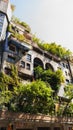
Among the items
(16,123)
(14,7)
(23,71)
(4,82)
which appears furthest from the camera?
(14,7)

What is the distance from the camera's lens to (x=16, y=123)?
27.2 metres

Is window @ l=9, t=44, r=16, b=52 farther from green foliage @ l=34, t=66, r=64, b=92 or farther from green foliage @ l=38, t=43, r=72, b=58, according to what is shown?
green foliage @ l=38, t=43, r=72, b=58

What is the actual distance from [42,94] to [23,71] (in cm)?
846

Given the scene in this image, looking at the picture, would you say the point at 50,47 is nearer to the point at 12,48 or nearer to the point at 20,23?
the point at 20,23

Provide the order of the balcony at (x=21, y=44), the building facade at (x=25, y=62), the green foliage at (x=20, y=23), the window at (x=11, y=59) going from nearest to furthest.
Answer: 1. the building facade at (x=25, y=62)
2. the window at (x=11, y=59)
3. the balcony at (x=21, y=44)
4. the green foliage at (x=20, y=23)

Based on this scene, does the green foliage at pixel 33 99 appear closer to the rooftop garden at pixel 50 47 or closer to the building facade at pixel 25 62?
the building facade at pixel 25 62

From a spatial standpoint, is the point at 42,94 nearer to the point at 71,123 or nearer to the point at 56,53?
the point at 71,123

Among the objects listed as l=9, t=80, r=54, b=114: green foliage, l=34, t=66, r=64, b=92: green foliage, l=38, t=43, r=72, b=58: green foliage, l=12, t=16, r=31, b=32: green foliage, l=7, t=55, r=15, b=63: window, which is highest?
l=12, t=16, r=31, b=32: green foliage

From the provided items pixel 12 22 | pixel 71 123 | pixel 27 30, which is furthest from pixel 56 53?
pixel 71 123

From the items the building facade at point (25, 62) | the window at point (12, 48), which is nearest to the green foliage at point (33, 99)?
the building facade at point (25, 62)

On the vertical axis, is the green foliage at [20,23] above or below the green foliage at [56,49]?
above

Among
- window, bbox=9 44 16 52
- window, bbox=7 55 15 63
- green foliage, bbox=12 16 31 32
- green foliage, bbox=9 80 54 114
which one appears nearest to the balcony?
window, bbox=9 44 16 52

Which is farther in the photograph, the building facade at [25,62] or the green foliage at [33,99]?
the green foliage at [33,99]

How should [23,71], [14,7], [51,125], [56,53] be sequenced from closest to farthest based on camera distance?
[51,125]
[23,71]
[14,7]
[56,53]
